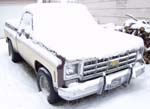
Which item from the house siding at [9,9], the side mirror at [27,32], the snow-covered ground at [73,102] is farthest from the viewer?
the house siding at [9,9]

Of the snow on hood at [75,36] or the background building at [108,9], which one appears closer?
the snow on hood at [75,36]

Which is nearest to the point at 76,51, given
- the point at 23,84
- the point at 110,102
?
the point at 110,102

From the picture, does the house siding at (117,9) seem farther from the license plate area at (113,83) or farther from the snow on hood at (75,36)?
the license plate area at (113,83)

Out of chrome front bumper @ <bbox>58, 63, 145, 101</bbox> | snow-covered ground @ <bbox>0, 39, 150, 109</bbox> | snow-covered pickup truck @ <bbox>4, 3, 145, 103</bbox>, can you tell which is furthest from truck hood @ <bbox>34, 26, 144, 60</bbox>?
snow-covered ground @ <bbox>0, 39, 150, 109</bbox>

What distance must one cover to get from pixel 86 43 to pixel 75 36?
19.1 inches

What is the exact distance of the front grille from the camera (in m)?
3.32

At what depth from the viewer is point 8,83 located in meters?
4.64

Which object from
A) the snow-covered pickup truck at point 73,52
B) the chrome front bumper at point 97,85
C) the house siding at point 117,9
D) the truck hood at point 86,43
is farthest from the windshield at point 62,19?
the house siding at point 117,9

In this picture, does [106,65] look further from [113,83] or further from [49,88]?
[49,88]

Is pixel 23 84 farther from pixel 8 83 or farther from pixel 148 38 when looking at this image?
pixel 148 38

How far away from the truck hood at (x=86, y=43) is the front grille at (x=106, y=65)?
11cm

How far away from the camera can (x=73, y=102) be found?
3.78m

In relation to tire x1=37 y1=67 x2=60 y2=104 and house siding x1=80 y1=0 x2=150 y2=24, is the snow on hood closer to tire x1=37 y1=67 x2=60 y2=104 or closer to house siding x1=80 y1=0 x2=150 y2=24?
tire x1=37 y1=67 x2=60 y2=104

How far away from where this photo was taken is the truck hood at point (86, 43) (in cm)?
328
